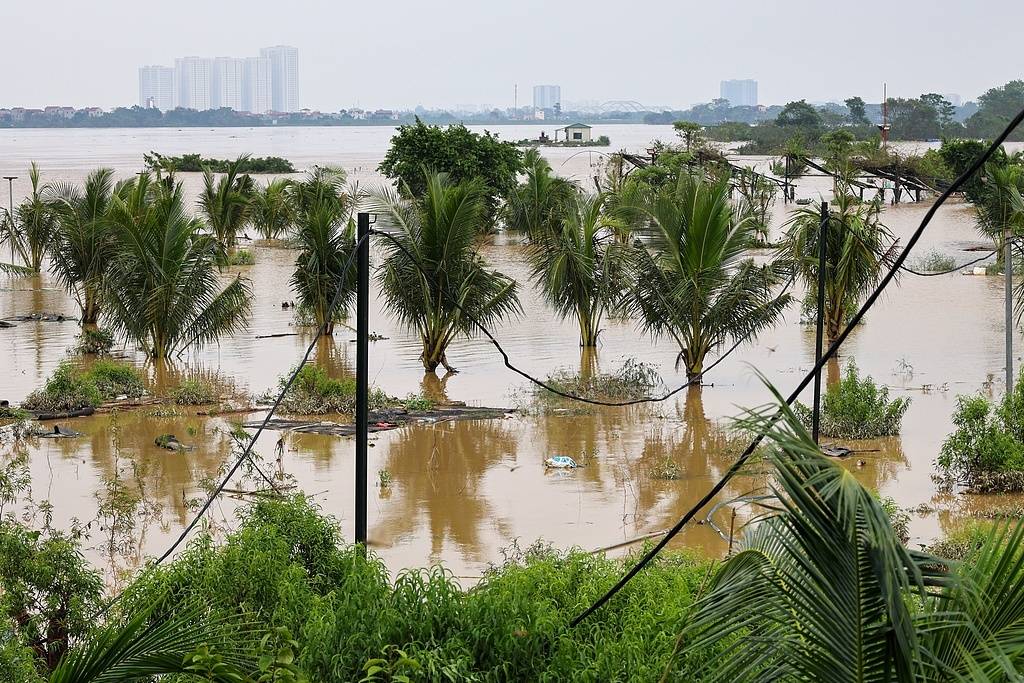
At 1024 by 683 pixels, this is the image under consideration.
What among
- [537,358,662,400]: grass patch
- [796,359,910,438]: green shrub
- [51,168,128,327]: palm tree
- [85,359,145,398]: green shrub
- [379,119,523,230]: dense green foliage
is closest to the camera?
[796,359,910,438]: green shrub

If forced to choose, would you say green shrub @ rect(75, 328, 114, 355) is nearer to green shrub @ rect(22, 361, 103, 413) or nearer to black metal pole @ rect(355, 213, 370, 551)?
green shrub @ rect(22, 361, 103, 413)

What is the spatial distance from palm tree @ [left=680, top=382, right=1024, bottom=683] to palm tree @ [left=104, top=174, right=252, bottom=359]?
12.8 m

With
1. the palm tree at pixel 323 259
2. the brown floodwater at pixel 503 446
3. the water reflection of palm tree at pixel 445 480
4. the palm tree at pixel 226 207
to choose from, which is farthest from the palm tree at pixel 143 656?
the palm tree at pixel 226 207

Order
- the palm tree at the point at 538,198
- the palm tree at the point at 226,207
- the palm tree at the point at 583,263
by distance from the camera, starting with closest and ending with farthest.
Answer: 1. the palm tree at the point at 583,263
2. the palm tree at the point at 538,198
3. the palm tree at the point at 226,207

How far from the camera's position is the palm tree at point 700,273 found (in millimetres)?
14391

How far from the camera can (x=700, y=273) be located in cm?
1466

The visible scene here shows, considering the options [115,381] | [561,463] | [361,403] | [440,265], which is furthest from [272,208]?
[361,403]

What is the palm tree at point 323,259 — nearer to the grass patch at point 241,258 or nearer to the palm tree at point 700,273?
the palm tree at point 700,273

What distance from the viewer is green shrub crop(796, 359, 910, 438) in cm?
1309

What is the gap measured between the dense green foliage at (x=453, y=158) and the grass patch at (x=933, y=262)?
10248mm

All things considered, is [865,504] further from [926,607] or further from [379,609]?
[379,609]

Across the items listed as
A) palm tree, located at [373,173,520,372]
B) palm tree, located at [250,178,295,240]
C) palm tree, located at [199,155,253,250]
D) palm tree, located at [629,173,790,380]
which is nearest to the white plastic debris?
palm tree, located at [373,173,520,372]

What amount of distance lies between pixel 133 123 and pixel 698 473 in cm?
17337

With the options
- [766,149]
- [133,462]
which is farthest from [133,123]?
[133,462]
